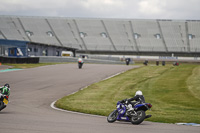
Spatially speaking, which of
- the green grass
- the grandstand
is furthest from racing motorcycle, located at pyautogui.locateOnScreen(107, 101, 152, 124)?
the grandstand

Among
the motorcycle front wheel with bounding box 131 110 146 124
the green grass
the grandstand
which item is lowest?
the green grass

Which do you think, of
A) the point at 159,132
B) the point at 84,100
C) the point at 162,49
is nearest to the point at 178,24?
the point at 162,49

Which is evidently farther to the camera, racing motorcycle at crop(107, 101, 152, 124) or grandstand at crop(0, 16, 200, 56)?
grandstand at crop(0, 16, 200, 56)

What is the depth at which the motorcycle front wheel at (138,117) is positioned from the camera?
10828mm

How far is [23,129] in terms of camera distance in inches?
365

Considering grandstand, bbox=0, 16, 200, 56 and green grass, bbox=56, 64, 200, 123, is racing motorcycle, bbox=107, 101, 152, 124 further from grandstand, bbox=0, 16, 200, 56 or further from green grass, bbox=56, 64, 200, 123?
grandstand, bbox=0, 16, 200, 56

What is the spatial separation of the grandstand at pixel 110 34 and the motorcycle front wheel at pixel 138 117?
71504 millimetres

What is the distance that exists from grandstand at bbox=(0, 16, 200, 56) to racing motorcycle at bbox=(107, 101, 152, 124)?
233 feet

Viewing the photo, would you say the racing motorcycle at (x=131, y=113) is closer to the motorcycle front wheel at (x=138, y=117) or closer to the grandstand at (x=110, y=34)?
the motorcycle front wheel at (x=138, y=117)

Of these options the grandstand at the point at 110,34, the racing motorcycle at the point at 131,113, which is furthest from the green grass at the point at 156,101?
the grandstand at the point at 110,34

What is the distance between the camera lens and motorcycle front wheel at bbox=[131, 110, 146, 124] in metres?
10.8

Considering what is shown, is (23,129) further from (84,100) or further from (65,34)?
(65,34)

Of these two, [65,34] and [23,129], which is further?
[65,34]

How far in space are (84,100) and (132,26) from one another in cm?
7714
